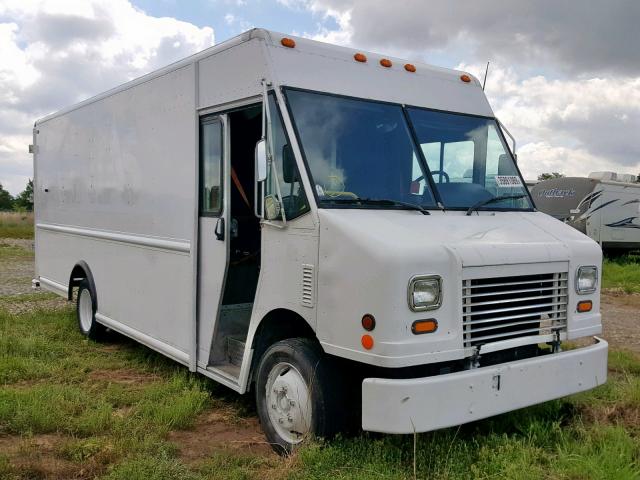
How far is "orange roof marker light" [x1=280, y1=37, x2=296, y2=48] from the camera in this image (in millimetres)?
4754

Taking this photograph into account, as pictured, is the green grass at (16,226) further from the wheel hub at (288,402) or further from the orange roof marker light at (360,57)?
the wheel hub at (288,402)

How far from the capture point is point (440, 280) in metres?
3.88

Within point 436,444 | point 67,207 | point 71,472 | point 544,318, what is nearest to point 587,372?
point 544,318

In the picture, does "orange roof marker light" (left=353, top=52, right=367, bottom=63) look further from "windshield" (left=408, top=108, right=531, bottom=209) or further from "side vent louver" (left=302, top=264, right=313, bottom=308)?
"side vent louver" (left=302, top=264, right=313, bottom=308)

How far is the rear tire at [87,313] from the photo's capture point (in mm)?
7930

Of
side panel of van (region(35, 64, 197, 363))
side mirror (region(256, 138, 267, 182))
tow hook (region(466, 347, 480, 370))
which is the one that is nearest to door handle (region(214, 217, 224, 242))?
side panel of van (region(35, 64, 197, 363))

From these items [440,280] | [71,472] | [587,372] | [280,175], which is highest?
[280,175]

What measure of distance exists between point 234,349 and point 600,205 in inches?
636

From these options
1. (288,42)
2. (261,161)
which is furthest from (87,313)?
(288,42)

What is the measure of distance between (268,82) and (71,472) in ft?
9.69

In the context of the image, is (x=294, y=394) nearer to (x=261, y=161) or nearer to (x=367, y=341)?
(x=367, y=341)

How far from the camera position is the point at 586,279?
476 centimetres

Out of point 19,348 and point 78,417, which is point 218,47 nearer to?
point 78,417

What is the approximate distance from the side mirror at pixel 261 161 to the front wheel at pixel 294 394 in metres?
1.15
